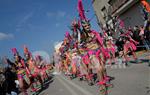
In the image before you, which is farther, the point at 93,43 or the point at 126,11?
the point at 126,11

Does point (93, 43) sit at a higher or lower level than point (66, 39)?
lower

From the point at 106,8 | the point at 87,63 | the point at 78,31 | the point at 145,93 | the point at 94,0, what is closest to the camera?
the point at 145,93

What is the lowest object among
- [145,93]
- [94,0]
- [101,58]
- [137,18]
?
[145,93]

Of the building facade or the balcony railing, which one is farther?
the balcony railing

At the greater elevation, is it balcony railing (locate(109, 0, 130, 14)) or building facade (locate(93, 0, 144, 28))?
balcony railing (locate(109, 0, 130, 14))

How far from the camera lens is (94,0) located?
4500cm

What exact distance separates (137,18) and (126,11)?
280cm

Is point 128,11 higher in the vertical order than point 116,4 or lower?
lower

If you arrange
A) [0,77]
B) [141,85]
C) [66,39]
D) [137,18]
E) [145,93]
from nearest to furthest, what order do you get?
[145,93] < [141,85] < [0,77] < [66,39] < [137,18]

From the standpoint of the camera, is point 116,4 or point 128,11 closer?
point 128,11

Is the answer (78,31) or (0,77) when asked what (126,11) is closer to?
(78,31)

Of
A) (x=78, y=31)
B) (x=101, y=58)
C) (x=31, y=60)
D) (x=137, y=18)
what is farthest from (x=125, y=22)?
(x=101, y=58)

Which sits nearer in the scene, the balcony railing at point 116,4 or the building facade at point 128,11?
the building facade at point 128,11

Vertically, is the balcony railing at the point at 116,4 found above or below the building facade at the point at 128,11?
above
